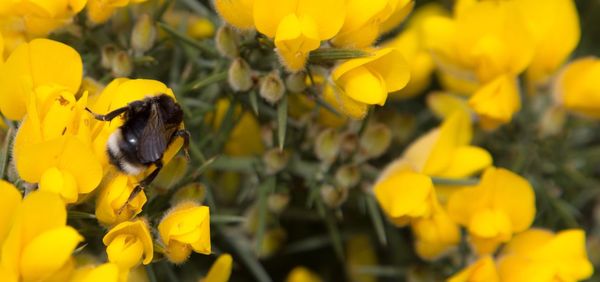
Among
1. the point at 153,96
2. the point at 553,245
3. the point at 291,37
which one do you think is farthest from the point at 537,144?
the point at 153,96

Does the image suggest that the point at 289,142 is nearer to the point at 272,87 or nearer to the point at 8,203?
the point at 272,87

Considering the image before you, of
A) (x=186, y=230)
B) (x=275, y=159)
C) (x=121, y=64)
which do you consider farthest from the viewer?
(x=275, y=159)

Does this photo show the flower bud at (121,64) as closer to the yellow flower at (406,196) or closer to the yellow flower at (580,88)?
the yellow flower at (406,196)

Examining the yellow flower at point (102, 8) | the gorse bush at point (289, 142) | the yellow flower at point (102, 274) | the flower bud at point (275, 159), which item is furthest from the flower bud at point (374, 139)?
the yellow flower at point (102, 274)

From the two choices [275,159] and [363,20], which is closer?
[363,20]

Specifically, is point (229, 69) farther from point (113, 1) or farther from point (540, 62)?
point (540, 62)

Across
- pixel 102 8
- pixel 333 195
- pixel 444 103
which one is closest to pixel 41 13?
pixel 102 8
